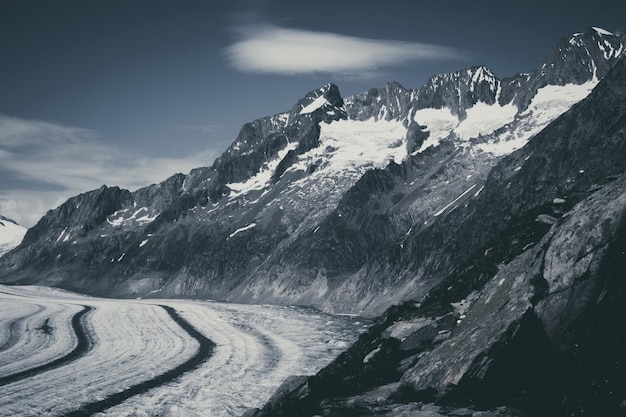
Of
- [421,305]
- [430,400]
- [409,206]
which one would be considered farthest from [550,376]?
[409,206]

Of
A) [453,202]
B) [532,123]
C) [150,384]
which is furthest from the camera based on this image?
[532,123]

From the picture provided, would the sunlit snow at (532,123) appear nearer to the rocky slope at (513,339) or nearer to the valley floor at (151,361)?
the valley floor at (151,361)

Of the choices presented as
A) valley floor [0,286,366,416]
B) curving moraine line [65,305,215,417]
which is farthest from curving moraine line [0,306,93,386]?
curving moraine line [65,305,215,417]

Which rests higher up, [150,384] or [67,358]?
[67,358]

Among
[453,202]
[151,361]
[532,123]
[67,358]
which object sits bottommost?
[151,361]

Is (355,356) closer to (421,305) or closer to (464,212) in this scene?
(421,305)

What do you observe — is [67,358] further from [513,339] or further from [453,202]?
[453,202]

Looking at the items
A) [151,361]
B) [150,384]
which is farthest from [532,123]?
[150,384]
